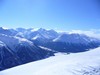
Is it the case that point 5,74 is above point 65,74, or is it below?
below

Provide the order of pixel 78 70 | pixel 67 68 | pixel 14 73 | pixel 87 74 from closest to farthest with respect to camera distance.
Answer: pixel 87 74 < pixel 78 70 < pixel 67 68 < pixel 14 73

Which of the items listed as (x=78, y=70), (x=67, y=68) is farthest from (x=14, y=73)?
(x=78, y=70)

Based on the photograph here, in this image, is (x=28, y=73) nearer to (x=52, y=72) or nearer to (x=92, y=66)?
(x=52, y=72)

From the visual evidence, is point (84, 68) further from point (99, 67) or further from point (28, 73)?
point (28, 73)

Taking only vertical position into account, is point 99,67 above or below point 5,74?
above

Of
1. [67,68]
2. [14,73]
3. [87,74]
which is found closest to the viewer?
[87,74]

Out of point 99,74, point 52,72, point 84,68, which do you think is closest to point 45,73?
point 52,72

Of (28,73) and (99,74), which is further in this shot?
(28,73)

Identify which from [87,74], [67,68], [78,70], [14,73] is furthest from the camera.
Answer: [14,73]

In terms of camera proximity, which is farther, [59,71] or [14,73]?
[14,73]
